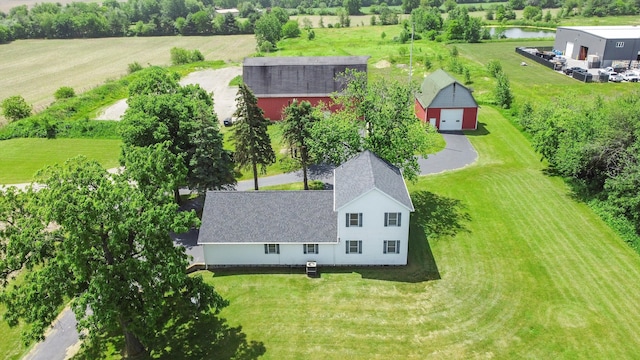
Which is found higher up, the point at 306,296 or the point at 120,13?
the point at 120,13

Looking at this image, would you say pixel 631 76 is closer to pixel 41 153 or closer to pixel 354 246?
pixel 354 246

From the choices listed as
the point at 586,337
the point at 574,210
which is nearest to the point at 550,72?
the point at 574,210

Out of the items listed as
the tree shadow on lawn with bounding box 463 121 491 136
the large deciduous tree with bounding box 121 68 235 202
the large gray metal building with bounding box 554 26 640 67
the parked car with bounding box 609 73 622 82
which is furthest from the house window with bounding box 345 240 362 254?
the large gray metal building with bounding box 554 26 640 67

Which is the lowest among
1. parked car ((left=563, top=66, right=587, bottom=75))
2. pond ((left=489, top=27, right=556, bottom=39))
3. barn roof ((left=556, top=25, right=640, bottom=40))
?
parked car ((left=563, top=66, right=587, bottom=75))

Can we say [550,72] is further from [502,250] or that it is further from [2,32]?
[2,32]

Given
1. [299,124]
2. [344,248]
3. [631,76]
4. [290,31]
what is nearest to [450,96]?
[299,124]

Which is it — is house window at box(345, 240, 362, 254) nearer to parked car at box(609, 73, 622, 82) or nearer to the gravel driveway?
the gravel driveway

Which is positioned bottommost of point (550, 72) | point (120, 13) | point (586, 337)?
point (586, 337)
